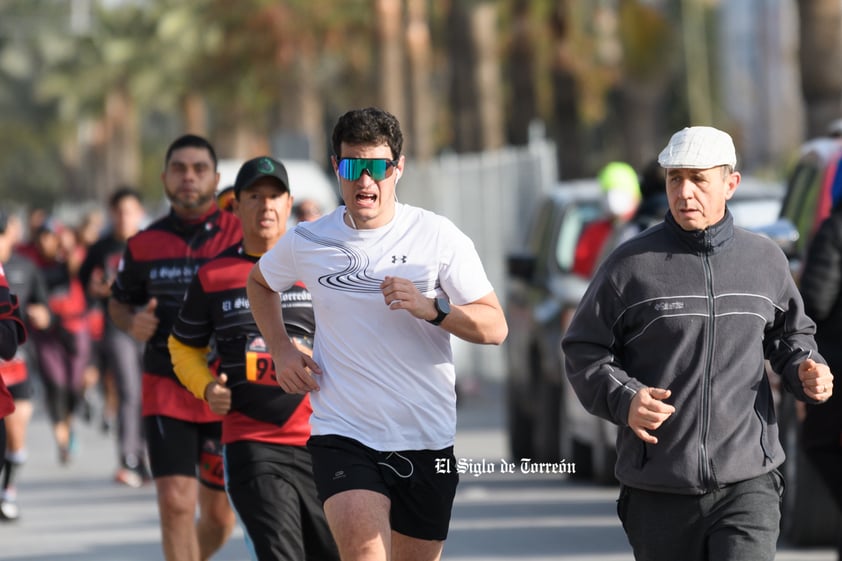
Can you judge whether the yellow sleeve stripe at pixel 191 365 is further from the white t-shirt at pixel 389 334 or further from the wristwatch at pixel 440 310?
the wristwatch at pixel 440 310

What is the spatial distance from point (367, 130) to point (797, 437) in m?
4.62

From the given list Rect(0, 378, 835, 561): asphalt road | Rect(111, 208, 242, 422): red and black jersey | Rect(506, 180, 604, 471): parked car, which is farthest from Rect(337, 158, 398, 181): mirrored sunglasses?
Rect(506, 180, 604, 471): parked car

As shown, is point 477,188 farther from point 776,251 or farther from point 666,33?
point 776,251

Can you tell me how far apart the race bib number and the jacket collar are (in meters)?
2.14

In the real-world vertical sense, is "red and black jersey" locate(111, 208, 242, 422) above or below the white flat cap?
below

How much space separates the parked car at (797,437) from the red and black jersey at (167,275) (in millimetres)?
3065

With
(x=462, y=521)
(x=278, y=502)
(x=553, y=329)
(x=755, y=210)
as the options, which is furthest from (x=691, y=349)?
(x=553, y=329)

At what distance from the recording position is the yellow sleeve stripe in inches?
312

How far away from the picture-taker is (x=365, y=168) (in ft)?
21.4

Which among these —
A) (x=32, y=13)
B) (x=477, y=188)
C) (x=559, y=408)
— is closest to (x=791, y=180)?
(x=559, y=408)

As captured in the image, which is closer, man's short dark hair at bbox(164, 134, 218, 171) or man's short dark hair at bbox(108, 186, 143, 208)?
man's short dark hair at bbox(164, 134, 218, 171)

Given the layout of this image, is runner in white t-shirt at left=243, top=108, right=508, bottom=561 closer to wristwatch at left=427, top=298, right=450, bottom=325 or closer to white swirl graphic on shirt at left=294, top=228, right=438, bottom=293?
white swirl graphic on shirt at left=294, top=228, right=438, bottom=293

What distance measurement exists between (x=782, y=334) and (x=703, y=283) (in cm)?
39

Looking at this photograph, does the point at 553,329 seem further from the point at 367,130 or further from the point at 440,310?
the point at 440,310
